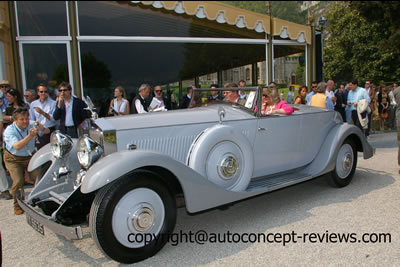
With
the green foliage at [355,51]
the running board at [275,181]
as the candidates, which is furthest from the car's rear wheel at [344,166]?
the green foliage at [355,51]

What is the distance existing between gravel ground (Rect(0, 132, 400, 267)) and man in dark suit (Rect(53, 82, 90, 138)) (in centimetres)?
147

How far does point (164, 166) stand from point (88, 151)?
31.6 inches

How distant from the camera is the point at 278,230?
3389 mm

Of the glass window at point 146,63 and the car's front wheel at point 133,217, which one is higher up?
the glass window at point 146,63

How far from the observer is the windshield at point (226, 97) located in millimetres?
4004

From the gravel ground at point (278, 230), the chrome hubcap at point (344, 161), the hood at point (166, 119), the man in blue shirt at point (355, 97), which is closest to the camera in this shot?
the gravel ground at point (278, 230)

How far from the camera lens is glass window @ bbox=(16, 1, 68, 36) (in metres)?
7.15

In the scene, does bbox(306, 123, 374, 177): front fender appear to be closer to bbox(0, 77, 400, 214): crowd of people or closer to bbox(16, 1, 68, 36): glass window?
bbox(0, 77, 400, 214): crowd of people

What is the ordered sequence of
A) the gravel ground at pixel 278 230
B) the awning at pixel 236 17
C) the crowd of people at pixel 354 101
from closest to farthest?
1. the gravel ground at pixel 278 230
2. the crowd of people at pixel 354 101
3. the awning at pixel 236 17

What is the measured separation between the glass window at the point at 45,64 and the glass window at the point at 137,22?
772 mm

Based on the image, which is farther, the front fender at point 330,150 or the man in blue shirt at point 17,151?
the front fender at point 330,150

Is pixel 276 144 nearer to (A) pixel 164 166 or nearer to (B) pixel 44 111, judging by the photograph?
(A) pixel 164 166

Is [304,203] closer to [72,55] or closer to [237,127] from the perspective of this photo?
[237,127]

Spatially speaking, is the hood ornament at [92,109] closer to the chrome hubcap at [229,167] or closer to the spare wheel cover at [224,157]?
the spare wheel cover at [224,157]
